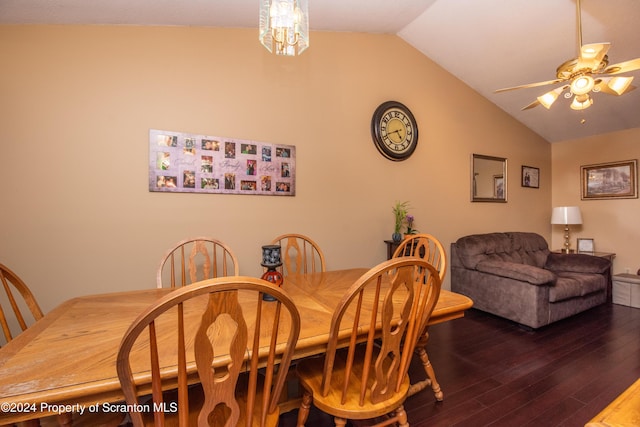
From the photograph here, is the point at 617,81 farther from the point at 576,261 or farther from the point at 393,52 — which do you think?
the point at 576,261

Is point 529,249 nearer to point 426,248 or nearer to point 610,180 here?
point 610,180

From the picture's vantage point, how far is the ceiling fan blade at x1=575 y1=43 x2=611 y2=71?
181 centimetres

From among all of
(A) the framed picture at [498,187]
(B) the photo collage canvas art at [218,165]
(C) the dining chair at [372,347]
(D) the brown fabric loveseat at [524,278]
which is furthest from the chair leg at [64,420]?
(A) the framed picture at [498,187]

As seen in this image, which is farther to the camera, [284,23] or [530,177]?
[530,177]

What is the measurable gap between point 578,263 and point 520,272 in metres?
1.35

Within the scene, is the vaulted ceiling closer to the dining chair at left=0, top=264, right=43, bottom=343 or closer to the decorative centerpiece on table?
the dining chair at left=0, top=264, right=43, bottom=343

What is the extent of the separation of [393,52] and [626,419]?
3.45m

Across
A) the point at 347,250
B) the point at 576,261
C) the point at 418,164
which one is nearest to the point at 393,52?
the point at 418,164

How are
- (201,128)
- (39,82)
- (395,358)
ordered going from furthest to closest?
(201,128), (39,82), (395,358)

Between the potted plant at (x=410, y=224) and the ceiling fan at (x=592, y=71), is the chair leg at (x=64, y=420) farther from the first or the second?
the ceiling fan at (x=592, y=71)

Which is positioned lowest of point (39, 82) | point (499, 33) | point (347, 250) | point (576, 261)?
point (576, 261)

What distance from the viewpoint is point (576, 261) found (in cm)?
352

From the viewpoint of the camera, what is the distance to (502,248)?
356cm

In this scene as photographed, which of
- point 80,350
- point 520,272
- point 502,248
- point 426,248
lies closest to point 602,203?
point 502,248
